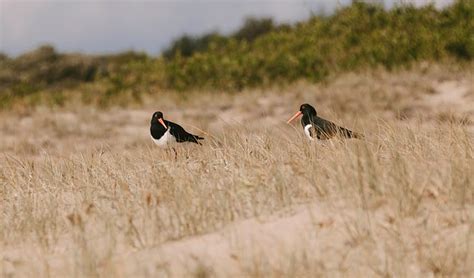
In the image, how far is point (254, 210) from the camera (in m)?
5.99

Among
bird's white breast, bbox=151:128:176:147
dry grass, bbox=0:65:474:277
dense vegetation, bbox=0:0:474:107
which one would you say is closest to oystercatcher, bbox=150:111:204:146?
bird's white breast, bbox=151:128:176:147

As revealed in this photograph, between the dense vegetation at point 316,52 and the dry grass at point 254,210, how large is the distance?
16.3 meters

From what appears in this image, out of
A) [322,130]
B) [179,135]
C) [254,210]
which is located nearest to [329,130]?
[322,130]

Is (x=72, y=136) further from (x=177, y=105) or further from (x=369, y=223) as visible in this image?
(x=369, y=223)

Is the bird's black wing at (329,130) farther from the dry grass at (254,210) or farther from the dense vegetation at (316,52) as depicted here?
the dense vegetation at (316,52)

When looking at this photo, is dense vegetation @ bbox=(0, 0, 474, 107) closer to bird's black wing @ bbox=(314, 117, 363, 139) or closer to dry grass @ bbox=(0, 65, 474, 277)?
bird's black wing @ bbox=(314, 117, 363, 139)

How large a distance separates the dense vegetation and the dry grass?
53.3 ft

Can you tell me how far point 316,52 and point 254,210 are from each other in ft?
69.4

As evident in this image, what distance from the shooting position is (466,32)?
2453cm

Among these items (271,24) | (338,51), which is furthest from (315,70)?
(271,24)

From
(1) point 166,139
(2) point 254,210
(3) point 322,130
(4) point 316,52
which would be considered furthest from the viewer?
(4) point 316,52

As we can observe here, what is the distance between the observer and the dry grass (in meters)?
5.16

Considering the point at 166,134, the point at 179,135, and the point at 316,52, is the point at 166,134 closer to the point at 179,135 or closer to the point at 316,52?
the point at 179,135

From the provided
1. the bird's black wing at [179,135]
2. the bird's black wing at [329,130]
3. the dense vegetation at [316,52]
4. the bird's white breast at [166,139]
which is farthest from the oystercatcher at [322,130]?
the dense vegetation at [316,52]
